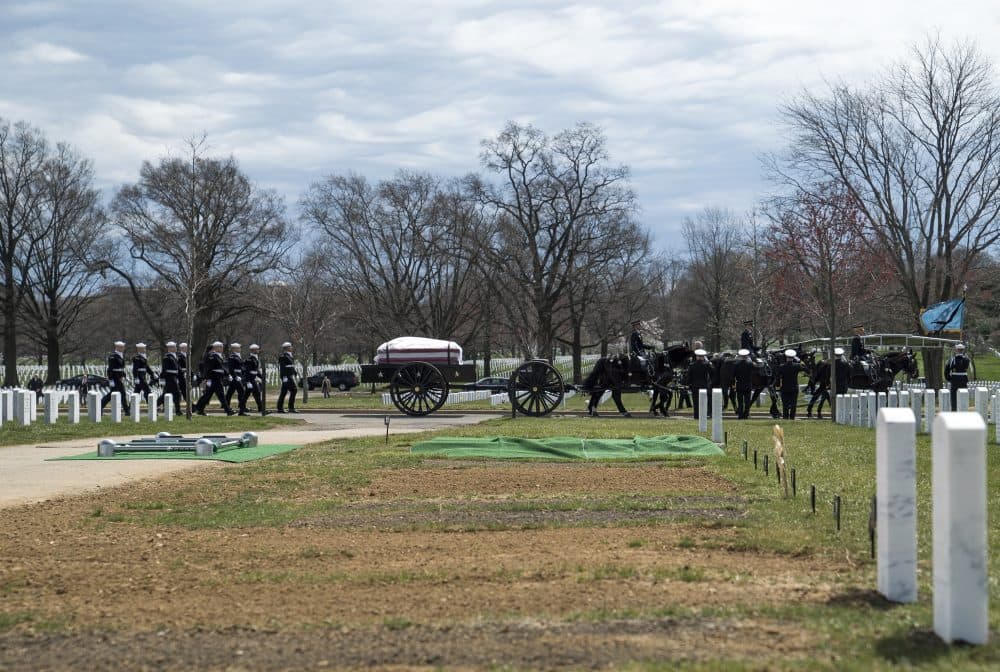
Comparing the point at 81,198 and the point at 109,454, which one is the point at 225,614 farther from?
the point at 81,198

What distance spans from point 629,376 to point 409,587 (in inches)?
817

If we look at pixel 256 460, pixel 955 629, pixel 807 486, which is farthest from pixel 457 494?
pixel 955 629

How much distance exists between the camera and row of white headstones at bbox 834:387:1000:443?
58.1 feet

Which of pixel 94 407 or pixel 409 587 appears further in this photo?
pixel 94 407

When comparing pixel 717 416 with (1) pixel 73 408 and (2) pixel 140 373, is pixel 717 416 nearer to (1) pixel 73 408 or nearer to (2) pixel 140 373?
(1) pixel 73 408

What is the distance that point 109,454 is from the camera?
53.9 ft

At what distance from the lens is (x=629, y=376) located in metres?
27.2

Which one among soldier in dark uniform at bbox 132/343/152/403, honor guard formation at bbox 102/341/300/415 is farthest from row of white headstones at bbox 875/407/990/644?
honor guard formation at bbox 102/341/300/415

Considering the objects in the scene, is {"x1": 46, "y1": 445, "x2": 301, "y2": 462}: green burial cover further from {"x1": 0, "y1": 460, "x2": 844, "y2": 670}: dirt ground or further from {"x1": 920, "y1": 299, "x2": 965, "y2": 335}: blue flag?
{"x1": 920, "y1": 299, "x2": 965, "y2": 335}: blue flag

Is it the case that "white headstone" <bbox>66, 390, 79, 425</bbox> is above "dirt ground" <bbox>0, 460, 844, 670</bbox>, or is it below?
above

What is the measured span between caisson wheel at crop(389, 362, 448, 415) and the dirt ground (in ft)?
55.2

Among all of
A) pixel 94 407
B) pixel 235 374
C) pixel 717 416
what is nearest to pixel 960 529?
pixel 717 416

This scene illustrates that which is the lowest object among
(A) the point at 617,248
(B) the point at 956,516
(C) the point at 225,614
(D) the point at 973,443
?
(C) the point at 225,614

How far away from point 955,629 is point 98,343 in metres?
74.8
